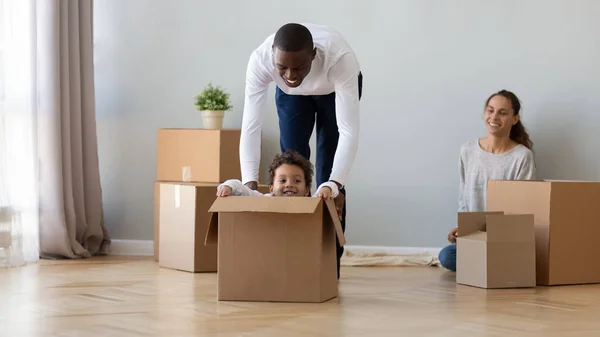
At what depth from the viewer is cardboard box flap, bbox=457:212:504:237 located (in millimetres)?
3272

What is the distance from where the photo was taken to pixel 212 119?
3.90 meters

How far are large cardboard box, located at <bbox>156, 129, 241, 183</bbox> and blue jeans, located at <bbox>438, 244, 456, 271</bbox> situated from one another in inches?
40.2

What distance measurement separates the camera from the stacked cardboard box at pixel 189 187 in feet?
11.5

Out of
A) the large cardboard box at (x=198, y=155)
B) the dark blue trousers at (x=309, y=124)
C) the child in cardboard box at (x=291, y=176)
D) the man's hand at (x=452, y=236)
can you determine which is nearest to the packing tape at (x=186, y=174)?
the large cardboard box at (x=198, y=155)

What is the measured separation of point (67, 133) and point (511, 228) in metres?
2.13

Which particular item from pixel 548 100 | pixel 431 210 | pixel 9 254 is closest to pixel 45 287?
pixel 9 254

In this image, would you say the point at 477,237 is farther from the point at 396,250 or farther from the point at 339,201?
the point at 396,250

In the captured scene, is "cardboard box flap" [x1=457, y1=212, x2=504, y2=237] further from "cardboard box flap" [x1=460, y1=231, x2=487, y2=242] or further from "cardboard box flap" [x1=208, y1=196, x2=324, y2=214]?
"cardboard box flap" [x1=208, y1=196, x2=324, y2=214]

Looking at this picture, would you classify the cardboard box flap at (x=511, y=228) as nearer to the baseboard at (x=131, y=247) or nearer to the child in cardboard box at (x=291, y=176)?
the child in cardboard box at (x=291, y=176)

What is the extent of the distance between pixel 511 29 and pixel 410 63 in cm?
51

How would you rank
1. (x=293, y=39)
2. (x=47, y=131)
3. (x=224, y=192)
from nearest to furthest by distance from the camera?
(x=293, y=39)
(x=224, y=192)
(x=47, y=131)

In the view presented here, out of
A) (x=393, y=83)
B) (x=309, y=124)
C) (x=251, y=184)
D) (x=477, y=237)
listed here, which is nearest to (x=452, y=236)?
(x=477, y=237)

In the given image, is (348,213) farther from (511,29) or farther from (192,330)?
(192,330)

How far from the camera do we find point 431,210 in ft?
13.2
